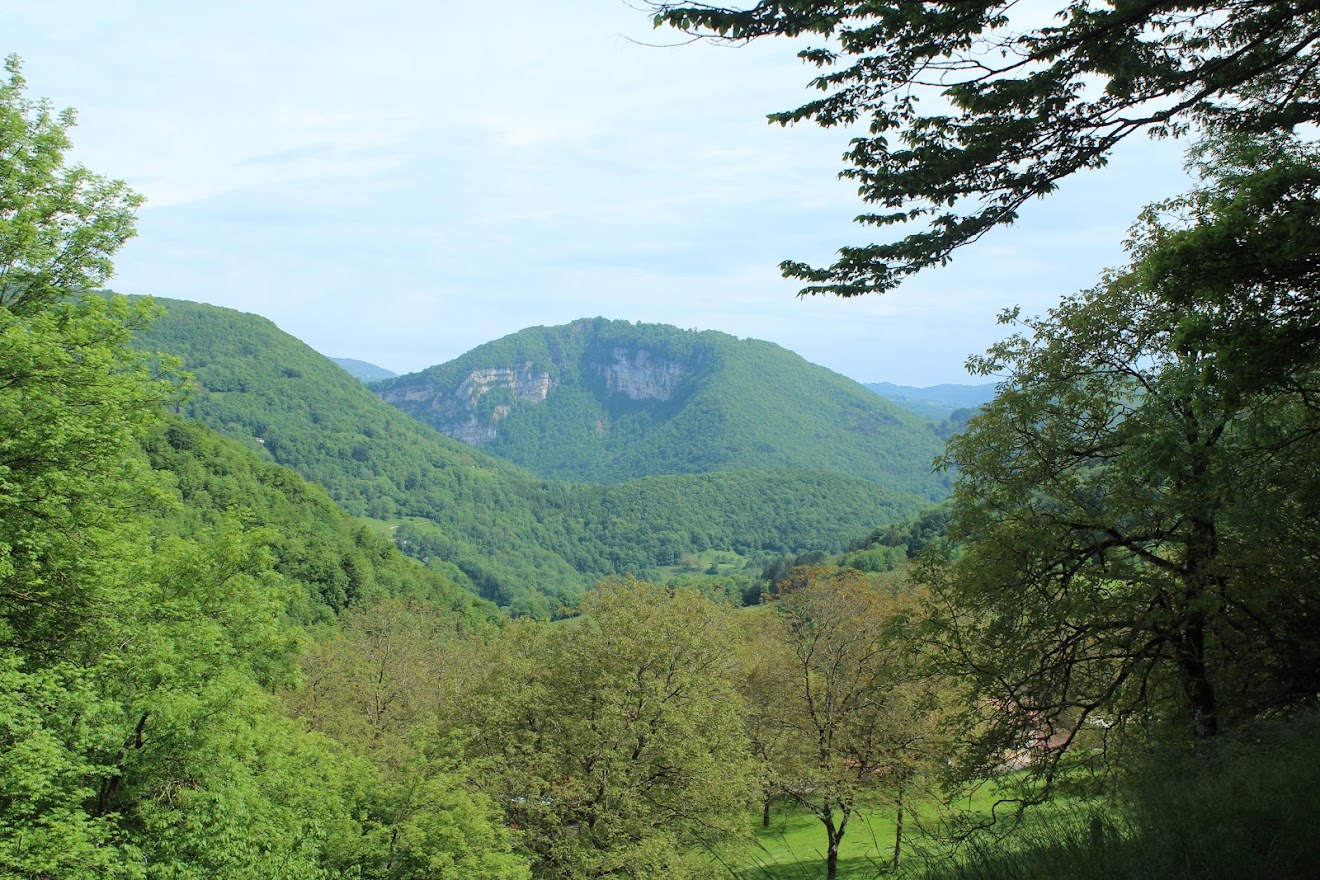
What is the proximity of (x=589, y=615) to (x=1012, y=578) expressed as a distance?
1340 centimetres

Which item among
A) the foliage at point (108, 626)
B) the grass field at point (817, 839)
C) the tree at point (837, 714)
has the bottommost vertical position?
the grass field at point (817, 839)

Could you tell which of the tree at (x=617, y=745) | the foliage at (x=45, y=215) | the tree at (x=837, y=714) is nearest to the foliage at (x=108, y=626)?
the foliage at (x=45, y=215)

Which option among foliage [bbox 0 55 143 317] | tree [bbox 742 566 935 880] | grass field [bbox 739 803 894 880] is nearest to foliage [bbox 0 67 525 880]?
foliage [bbox 0 55 143 317]

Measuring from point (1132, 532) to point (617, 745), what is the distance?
12.5 meters

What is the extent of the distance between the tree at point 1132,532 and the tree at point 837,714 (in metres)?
10.2

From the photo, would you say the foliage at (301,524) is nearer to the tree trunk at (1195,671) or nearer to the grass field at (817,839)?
the grass field at (817,839)

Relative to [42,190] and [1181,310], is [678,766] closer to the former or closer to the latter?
[1181,310]

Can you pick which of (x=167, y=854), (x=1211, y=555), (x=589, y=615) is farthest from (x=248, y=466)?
(x=1211, y=555)

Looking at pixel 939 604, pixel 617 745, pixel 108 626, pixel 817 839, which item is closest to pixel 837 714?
pixel 617 745

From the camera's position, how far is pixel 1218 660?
33.4 ft

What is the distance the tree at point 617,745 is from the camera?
720 inches

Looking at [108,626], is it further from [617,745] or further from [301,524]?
[301,524]

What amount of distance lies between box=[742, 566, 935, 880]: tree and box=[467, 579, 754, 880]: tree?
2329mm

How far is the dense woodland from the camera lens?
662 centimetres
